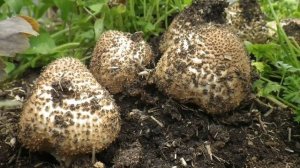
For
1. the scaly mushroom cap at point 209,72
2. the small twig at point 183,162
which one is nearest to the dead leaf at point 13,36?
the scaly mushroom cap at point 209,72

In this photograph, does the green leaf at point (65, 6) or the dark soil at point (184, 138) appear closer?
the dark soil at point (184, 138)

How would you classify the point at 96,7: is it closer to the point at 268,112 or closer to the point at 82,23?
the point at 82,23

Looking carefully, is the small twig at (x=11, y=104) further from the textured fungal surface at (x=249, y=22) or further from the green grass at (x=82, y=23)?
the textured fungal surface at (x=249, y=22)

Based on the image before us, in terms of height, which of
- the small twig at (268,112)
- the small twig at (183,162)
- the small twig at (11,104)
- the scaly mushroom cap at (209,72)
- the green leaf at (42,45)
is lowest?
the small twig at (183,162)

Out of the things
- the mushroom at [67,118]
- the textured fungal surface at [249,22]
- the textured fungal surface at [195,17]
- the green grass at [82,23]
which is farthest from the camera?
the textured fungal surface at [249,22]

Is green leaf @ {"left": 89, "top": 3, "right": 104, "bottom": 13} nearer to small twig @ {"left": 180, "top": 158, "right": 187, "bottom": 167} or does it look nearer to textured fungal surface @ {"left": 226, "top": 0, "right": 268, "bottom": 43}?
textured fungal surface @ {"left": 226, "top": 0, "right": 268, "bottom": 43}

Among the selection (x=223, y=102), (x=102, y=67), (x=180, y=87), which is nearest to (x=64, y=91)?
(x=102, y=67)

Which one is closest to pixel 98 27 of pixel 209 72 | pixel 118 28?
pixel 118 28

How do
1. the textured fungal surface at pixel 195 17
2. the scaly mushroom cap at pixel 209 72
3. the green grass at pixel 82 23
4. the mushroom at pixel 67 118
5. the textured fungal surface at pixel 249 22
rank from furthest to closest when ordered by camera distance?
the textured fungal surface at pixel 249 22, the green grass at pixel 82 23, the textured fungal surface at pixel 195 17, the scaly mushroom cap at pixel 209 72, the mushroom at pixel 67 118
